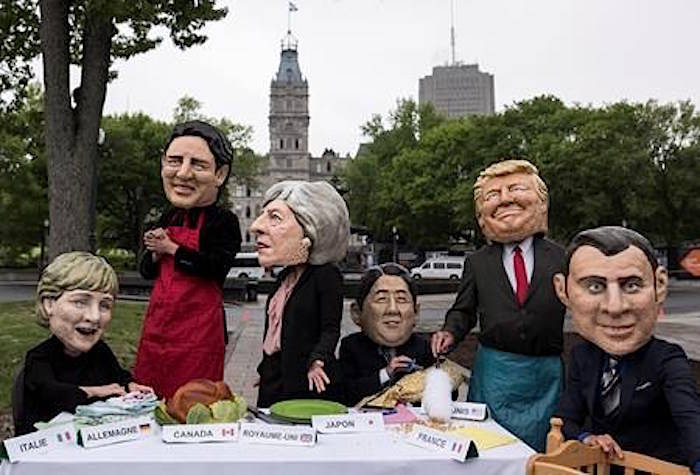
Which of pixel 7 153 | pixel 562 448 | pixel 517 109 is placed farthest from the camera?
pixel 517 109

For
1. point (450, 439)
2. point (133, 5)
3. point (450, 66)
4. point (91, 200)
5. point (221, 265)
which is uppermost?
point (450, 66)

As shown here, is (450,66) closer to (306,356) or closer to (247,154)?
(247,154)

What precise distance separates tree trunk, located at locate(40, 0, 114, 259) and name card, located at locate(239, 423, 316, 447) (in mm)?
6611

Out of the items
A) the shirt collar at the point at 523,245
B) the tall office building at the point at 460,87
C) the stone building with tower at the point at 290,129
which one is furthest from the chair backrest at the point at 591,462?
the tall office building at the point at 460,87

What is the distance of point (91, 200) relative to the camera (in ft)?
27.9

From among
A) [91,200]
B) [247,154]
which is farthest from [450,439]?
[247,154]

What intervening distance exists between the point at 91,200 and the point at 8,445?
22.2 ft

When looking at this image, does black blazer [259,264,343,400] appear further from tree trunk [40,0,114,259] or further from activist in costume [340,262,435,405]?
tree trunk [40,0,114,259]

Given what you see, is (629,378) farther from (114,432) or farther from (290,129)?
(290,129)

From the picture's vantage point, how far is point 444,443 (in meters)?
2.31

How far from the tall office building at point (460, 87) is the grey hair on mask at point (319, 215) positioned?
358 feet

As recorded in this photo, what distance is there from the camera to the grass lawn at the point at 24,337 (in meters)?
7.25

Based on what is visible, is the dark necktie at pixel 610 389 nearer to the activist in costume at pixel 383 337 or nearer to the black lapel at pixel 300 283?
the activist in costume at pixel 383 337

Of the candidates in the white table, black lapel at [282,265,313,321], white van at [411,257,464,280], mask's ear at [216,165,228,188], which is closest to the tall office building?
white van at [411,257,464,280]
